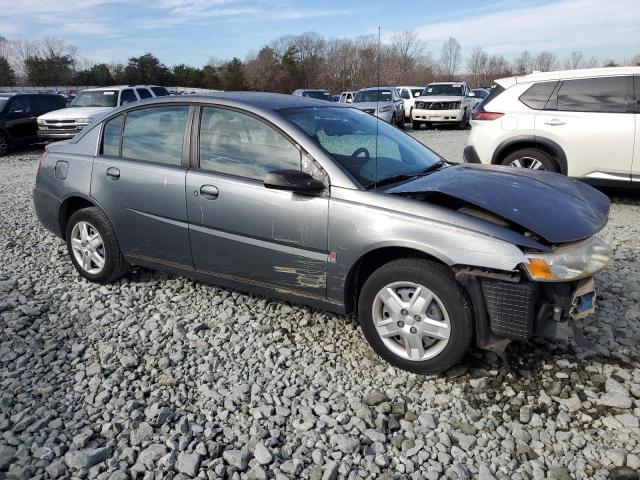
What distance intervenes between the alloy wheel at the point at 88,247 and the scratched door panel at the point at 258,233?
1171mm

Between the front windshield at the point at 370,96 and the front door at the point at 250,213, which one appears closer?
the front door at the point at 250,213

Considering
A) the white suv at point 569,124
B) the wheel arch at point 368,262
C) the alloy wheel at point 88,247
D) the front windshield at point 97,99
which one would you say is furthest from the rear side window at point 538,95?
the front windshield at point 97,99

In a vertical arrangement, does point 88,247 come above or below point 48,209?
below

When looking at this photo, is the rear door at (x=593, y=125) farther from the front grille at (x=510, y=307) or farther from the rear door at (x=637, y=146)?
the front grille at (x=510, y=307)

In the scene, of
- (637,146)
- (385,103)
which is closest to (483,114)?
(637,146)

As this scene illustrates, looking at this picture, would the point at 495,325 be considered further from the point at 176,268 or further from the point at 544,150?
the point at 544,150

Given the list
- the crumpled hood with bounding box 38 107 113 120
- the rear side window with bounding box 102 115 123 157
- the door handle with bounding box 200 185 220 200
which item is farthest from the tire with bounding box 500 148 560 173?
the crumpled hood with bounding box 38 107 113 120

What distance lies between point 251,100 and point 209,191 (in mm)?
778

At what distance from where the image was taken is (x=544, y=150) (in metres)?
7.12

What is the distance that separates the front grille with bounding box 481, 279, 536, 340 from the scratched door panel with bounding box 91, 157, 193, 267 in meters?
2.28

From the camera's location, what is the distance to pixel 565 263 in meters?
2.81

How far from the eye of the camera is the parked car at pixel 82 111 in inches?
566

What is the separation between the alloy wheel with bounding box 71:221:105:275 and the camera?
4555 mm

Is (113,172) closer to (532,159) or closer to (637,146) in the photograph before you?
(532,159)
